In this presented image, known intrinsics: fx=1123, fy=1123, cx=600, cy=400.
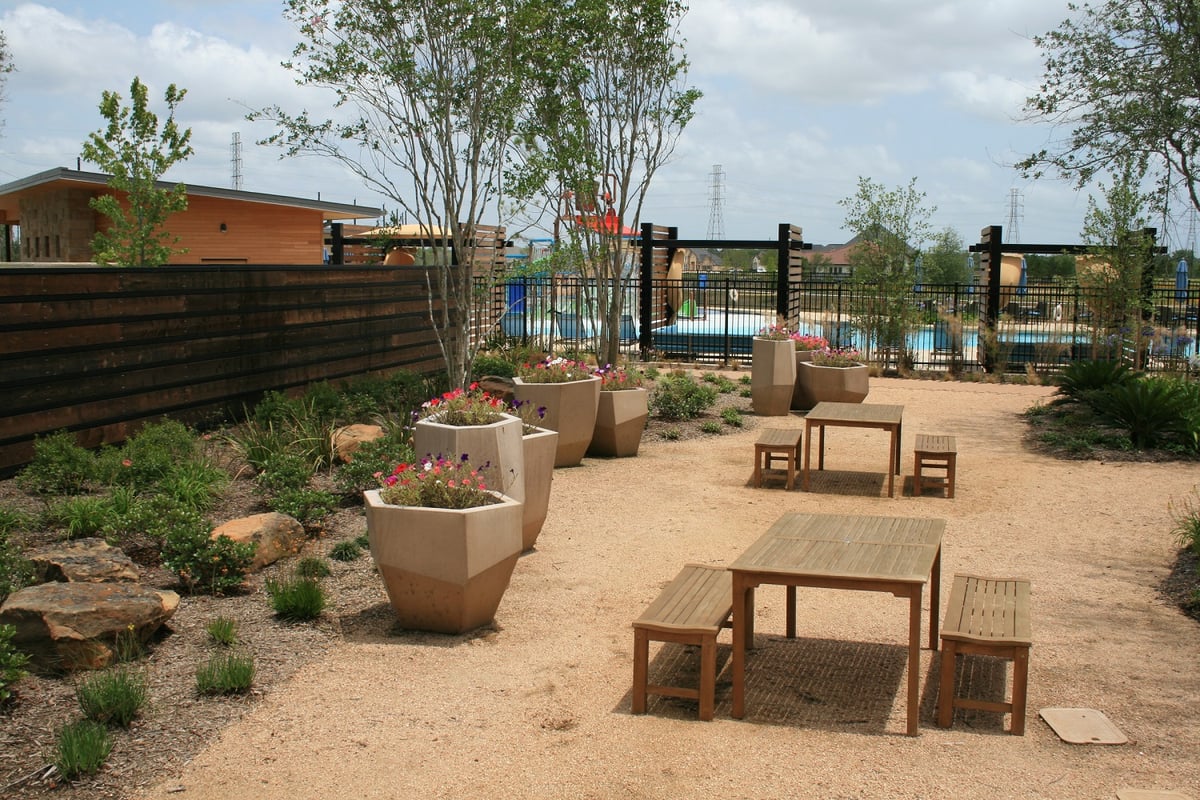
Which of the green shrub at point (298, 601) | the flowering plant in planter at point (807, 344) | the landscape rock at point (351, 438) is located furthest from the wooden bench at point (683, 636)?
the flowering plant in planter at point (807, 344)

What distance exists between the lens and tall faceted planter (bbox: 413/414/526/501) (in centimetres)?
709

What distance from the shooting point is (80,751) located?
4.18 m

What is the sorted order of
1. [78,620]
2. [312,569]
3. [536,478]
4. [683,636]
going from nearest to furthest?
1. [683,636]
2. [78,620]
3. [312,569]
4. [536,478]

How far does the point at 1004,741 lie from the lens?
470cm

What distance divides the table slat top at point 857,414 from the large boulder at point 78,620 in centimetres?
686

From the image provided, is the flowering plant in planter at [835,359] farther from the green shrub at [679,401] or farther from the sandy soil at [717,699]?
the sandy soil at [717,699]

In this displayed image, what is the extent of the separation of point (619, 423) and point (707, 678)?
6944 millimetres

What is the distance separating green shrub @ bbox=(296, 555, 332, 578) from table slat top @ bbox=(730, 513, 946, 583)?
2.79m

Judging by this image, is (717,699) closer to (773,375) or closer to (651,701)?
(651,701)

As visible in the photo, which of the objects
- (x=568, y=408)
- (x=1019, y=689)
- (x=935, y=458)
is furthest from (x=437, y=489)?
(x=935, y=458)

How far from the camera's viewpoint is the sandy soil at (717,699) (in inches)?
169

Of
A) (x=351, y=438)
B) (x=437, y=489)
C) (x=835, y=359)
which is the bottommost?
(x=351, y=438)

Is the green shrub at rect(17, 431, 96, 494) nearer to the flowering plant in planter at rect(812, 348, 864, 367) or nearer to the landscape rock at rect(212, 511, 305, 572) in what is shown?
the landscape rock at rect(212, 511, 305, 572)

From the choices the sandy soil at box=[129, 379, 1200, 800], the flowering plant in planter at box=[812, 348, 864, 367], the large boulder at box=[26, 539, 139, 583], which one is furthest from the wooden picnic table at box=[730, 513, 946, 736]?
the flowering plant in planter at box=[812, 348, 864, 367]
